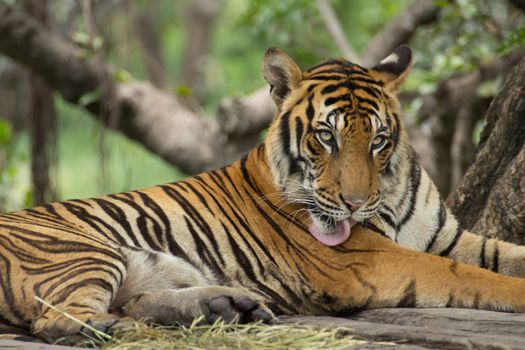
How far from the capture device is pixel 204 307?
4059 mm

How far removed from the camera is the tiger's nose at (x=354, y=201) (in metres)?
4.39

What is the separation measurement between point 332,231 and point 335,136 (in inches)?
19.2

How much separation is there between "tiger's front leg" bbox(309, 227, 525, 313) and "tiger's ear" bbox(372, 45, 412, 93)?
2.75 feet

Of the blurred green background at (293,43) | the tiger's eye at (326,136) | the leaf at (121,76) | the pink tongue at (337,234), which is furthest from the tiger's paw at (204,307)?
the leaf at (121,76)

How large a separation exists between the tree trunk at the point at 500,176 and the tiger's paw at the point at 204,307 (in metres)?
1.86

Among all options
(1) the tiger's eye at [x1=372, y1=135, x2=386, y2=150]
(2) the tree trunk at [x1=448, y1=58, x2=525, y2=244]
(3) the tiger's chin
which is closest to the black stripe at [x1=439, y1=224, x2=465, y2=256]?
(2) the tree trunk at [x1=448, y1=58, x2=525, y2=244]

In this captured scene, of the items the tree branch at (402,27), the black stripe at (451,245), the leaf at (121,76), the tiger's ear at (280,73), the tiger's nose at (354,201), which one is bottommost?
the black stripe at (451,245)

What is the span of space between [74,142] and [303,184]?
20.0 metres

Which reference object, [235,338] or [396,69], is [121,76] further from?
[235,338]

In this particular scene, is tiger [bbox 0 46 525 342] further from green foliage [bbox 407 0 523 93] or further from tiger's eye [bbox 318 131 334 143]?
green foliage [bbox 407 0 523 93]

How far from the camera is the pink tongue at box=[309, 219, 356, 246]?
4.57m

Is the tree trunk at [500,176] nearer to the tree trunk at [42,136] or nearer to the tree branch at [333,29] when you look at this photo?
the tree trunk at [42,136]

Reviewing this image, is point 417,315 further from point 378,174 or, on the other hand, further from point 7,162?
point 7,162

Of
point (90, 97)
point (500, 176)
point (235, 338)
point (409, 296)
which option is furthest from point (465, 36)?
point (235, 338)
